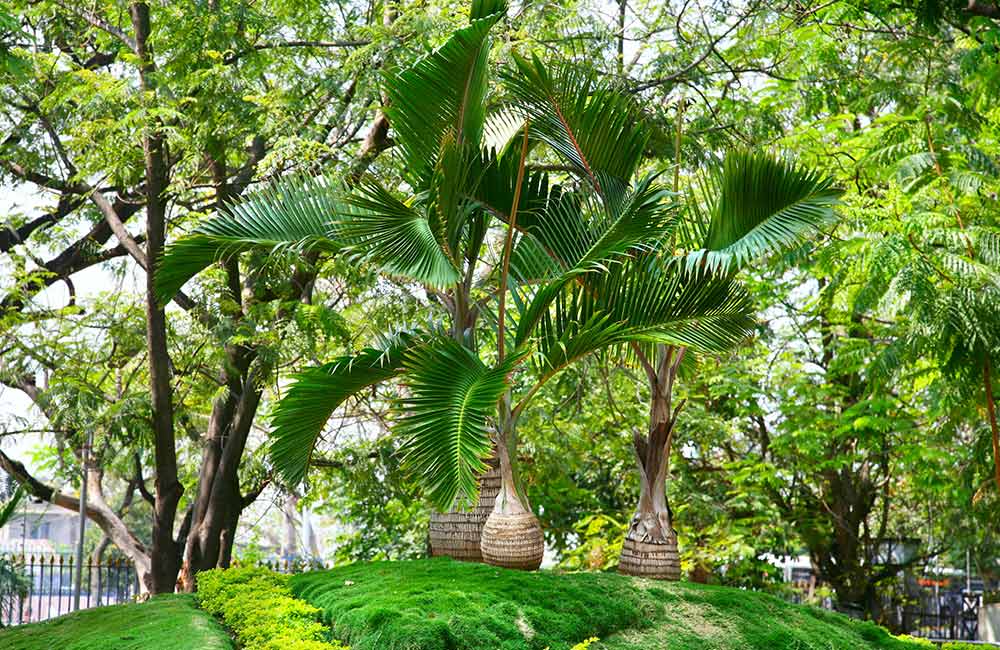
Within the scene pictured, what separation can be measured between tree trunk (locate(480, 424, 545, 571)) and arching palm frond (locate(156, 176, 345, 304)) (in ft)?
7.33

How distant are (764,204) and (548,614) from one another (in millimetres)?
3701

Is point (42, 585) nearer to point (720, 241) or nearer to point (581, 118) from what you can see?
point (581, 118)

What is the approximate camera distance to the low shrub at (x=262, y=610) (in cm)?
668

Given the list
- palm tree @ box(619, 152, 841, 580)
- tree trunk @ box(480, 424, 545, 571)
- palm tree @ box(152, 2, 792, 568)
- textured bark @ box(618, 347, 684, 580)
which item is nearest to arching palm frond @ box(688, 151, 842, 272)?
palm tree @ box(619, 152, 841, 580)

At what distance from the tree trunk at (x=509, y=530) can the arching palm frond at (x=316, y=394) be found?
3.62 feet

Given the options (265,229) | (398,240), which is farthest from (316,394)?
(265,229)

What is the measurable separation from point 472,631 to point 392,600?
721mm

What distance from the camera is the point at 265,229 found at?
838 centimetres

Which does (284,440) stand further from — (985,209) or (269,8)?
(985,209)

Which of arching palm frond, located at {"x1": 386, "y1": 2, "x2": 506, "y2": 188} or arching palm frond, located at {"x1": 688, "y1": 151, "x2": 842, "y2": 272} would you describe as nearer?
arching palm frond, located at {"x1": 386, "y1": 2, "x2": 506, "y2": 188}

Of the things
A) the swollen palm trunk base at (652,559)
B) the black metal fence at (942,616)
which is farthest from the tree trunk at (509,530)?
the black metal fence at (942,616)

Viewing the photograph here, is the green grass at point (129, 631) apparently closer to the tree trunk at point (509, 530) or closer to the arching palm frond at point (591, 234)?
the tree trunk at point (509, 530)

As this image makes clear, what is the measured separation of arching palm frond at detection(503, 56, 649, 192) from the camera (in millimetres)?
8305

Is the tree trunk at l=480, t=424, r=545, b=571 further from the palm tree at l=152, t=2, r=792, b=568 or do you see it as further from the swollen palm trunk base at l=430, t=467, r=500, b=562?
the swollen palm trunk base at l=430, t=467, r=500, b=562
